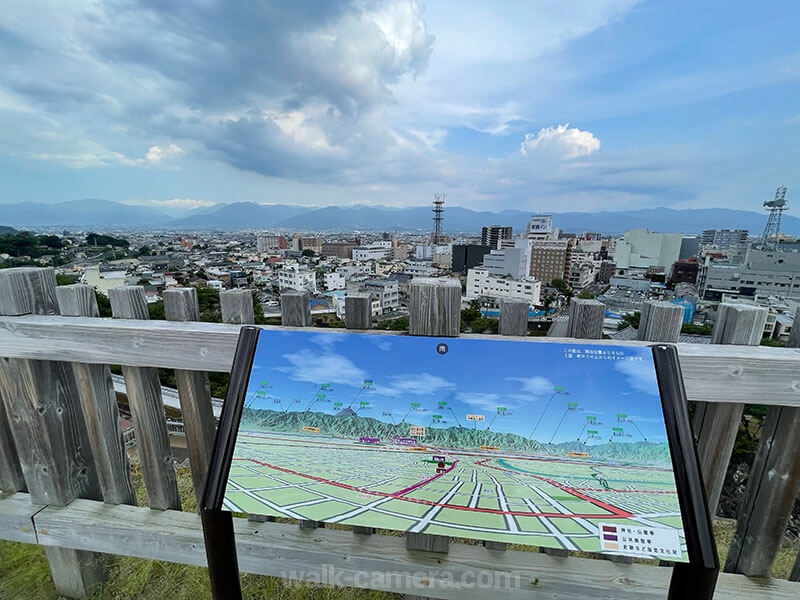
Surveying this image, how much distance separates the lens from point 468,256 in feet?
161

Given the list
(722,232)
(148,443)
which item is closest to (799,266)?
(148,443)

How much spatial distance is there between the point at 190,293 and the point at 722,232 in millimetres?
88481

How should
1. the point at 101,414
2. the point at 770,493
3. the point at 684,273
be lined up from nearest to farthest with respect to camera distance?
the point at 770,493 → the point at 101,414 → the point at 684,273

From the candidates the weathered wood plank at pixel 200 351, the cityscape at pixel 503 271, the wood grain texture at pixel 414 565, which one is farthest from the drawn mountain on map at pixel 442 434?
the cityscape at pixel 503 271

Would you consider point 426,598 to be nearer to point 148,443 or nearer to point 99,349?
point 148,443

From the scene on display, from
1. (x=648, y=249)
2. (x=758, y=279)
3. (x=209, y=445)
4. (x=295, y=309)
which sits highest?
(x=295, y=309)

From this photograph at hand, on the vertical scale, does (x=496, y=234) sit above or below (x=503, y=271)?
above

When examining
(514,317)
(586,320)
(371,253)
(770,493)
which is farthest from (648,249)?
(514,317)

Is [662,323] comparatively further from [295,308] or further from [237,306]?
[237,306]

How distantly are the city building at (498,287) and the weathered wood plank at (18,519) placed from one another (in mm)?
28904

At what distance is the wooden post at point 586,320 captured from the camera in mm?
1051

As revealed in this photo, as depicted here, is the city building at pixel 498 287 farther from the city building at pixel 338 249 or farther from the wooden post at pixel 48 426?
the city building at pixel 338 249

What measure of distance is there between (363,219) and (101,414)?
160 m

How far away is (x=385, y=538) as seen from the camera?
4.22 ft
